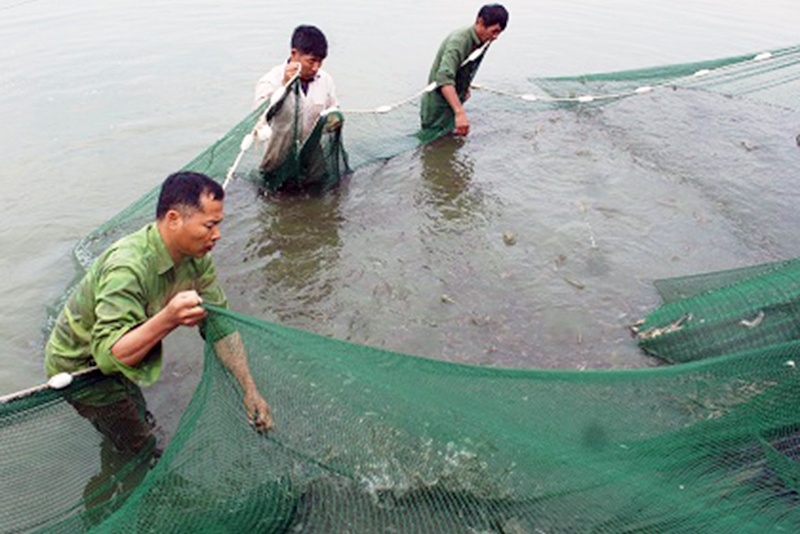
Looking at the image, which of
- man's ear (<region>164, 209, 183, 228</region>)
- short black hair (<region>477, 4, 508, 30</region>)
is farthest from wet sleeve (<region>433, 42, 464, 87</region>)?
man's ear (<region>164, 209, 183, 228</region>)

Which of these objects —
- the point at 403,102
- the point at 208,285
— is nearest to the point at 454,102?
the point at 403,102

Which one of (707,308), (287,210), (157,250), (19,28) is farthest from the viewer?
(19,28)

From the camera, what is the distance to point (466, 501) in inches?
107

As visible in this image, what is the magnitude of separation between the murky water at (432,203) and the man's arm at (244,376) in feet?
5.14

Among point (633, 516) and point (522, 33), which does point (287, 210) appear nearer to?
point (633, 516)

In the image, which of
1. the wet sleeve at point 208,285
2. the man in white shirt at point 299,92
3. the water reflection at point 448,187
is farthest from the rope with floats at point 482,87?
the wet sleeve at point 208,285

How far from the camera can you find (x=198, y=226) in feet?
8.22

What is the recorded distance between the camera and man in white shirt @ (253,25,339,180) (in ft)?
16.3

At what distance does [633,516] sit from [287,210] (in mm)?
4068

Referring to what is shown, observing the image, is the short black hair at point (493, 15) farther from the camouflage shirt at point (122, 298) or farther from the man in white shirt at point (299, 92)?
the camouflage shirt at point (122, 298)

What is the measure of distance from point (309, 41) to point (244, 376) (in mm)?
3230

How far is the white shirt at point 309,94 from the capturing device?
5297mm

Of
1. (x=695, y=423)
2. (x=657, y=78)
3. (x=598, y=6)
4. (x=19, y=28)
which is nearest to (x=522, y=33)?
(x=598, y=6)

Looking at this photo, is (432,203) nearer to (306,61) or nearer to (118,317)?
(306,61)
